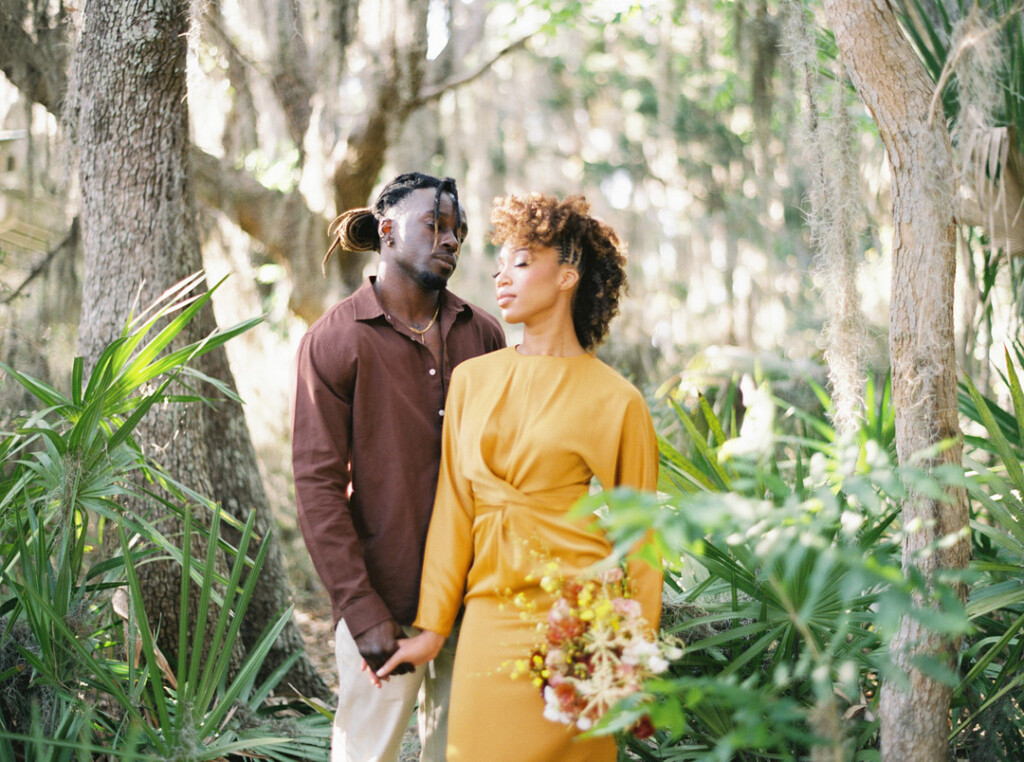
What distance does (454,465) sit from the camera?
7.57 ft

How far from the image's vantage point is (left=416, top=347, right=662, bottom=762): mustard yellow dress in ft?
6.95

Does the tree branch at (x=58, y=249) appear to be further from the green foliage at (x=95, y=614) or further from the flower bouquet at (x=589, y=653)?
the flower bouquet at (x=589, y=653)

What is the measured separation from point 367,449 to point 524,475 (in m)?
0.47

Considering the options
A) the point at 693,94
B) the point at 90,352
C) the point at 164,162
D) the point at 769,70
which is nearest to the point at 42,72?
the point at 164,162

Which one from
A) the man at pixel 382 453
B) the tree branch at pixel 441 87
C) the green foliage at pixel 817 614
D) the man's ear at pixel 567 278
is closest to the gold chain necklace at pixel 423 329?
the man at pixel 382 453

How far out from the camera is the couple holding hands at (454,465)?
2164mm

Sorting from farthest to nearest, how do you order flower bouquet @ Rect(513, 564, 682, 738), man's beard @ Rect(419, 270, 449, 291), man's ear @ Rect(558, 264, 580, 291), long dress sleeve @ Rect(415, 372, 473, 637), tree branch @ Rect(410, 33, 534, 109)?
tree branch @ Rect(410, 33, 534, 109) < man's beard @ Rect(419, 270, 449, 291) < man's ear @ Rect(558, 264, 580, 291) < long dress sleeve @ Rect(415, 372, 473, 637) < flower bouquet @ Rect(513, 564, 682, 738)

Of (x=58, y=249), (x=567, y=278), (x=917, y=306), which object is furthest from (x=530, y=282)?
(x=58, y=249)

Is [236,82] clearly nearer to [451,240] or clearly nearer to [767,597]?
[451,240]

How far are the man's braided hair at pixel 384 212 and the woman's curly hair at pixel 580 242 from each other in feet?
→ 0.54

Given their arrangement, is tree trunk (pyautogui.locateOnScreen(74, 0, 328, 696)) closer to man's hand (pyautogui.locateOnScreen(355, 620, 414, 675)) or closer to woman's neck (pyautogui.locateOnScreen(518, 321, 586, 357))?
man's hand (pyautogui.locateOnScreen(355, 620, 414, 675))

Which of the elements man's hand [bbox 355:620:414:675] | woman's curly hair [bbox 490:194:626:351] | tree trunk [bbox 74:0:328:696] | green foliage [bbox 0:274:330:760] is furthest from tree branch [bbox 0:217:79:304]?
man's hand [bbox 355:620:414:675]

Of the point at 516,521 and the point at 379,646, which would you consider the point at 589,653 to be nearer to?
the point at 516,521

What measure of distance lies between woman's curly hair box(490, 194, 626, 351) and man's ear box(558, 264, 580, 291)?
0.7 inches
